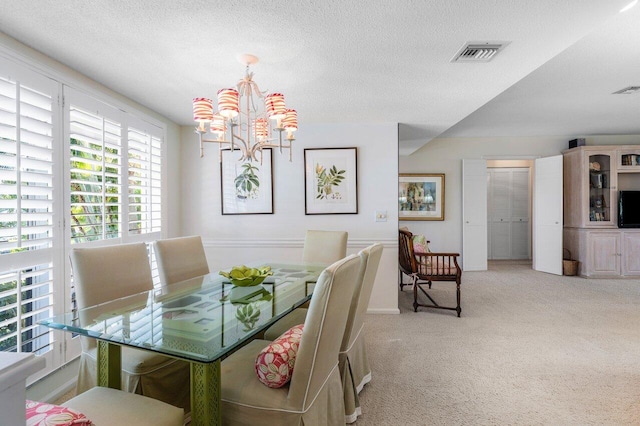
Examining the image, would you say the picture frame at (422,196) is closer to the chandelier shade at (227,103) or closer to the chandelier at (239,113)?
the chandelier at (239,113)

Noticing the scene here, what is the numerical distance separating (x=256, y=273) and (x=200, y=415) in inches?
40.8

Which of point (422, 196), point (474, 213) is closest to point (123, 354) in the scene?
point (422, 196)

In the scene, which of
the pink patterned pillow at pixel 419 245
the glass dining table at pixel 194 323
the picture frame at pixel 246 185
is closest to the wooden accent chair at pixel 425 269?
the pink patterned pillow at pixel 419 245

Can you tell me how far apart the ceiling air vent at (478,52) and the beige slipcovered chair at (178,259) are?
249 centimetres

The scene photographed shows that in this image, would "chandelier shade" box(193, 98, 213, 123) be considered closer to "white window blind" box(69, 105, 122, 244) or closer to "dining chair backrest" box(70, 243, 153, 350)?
"dining chair backrest" box(70, 243, 153, 350)

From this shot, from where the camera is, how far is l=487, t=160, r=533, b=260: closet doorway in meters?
7.16

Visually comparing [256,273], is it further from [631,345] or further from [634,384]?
[631,345]

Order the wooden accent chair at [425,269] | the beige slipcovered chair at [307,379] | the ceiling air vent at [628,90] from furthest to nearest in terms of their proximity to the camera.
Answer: the wooden accent chair at [425,269], the ceiling air vent at [628,90], the beige slipcovered chair at [307,379]

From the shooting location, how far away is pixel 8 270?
1952mm

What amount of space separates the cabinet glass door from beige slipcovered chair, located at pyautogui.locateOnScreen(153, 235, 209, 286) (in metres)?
6.14

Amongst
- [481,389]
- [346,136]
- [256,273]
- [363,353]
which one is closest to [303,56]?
[256,273]

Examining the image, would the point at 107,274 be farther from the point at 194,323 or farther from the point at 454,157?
the point at 454,157

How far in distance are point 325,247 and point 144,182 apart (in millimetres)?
1958

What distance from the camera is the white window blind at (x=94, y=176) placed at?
248 centimetres
